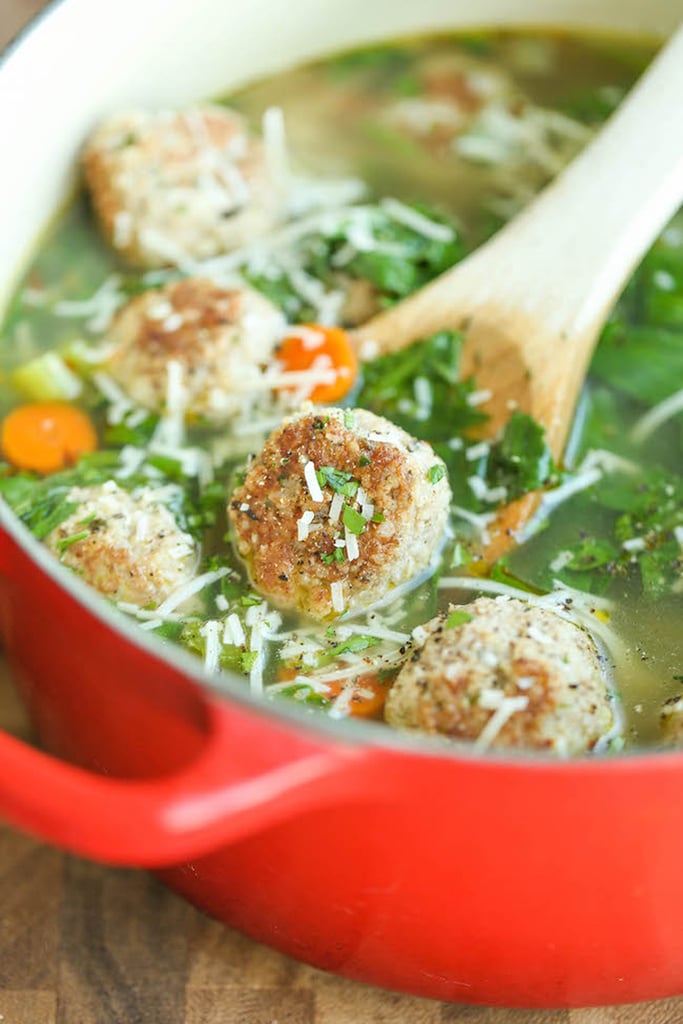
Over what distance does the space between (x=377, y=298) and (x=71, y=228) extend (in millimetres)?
683

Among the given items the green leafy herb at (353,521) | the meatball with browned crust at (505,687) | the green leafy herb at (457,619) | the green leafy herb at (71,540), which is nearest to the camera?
the meatball with browned crust at (505,687)

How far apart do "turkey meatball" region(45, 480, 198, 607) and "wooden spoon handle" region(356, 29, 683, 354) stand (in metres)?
0.60

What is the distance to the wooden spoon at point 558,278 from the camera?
234 cm

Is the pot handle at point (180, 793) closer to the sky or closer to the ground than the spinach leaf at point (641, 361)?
closer to the sky

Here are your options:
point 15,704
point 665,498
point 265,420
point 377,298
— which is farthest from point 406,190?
point 15,704

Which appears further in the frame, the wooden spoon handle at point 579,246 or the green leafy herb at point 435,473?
the wooden spoon handle at point 579,246

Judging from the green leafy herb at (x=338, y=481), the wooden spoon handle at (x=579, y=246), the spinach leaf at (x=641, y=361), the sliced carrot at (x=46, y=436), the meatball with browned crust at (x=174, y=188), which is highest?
the meatball with browned crust at (x=174, y=188)

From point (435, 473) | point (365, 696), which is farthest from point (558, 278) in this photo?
point (365, 696)

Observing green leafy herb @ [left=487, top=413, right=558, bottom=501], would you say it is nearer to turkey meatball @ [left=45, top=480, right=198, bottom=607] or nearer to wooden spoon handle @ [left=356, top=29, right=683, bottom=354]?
wooden spoon handle @ [left=356, top=29, right=683, bottom=354]

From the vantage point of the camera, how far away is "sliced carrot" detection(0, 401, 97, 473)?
2.31m

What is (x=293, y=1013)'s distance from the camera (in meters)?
1.94

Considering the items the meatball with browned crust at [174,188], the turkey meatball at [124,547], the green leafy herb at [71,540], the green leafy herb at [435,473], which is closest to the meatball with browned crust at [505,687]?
the green leafy herb at [435,473]

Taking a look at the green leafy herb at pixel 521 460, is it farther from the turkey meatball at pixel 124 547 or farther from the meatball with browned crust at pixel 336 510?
the turkey meatball at pixel 124 547

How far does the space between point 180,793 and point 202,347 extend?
1122 millimetres
